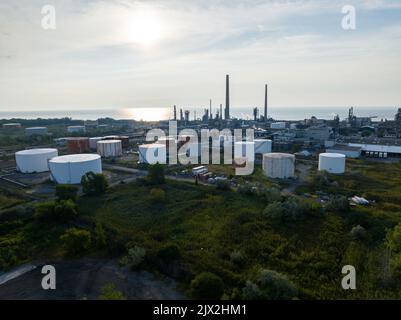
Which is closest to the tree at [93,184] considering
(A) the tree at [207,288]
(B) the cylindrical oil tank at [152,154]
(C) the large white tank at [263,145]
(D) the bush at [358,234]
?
(B) the cylindrical oil tank at [152,154]

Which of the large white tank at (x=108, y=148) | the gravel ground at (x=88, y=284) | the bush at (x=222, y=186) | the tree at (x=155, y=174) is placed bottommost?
the gravel ground at (x=88, y=284)

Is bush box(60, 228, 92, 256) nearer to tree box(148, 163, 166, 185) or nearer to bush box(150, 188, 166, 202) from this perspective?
bush box(150, 188, 166, 202)

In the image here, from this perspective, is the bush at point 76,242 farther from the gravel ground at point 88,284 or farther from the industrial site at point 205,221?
the gravel ground at point 88,284

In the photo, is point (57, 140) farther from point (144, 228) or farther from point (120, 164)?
point (144, 228)

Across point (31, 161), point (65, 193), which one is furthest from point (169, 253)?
point (31, 161)

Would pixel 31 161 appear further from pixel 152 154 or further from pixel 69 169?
pixel 152 154

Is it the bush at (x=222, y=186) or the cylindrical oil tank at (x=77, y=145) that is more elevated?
the cylindrical oil tank at (x=77, y=145)

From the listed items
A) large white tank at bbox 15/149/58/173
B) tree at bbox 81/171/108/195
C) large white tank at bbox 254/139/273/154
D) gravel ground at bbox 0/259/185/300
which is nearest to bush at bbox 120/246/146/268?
gravel ground at bbox 0/259/185/300
